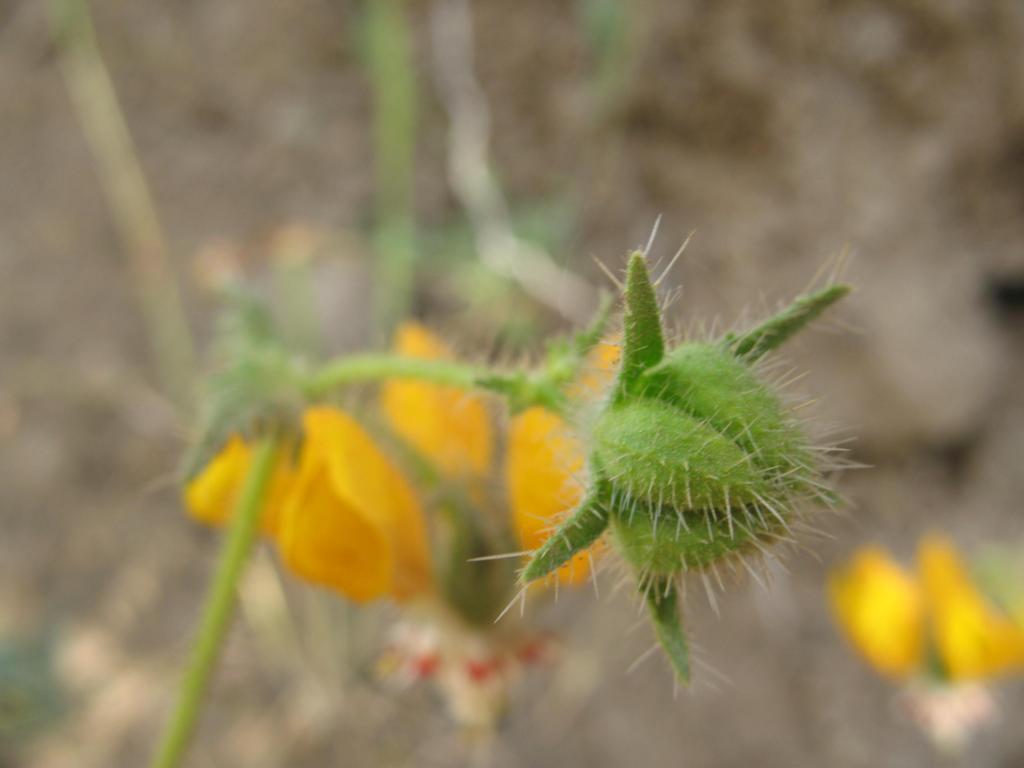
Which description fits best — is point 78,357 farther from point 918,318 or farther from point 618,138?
point 918,318

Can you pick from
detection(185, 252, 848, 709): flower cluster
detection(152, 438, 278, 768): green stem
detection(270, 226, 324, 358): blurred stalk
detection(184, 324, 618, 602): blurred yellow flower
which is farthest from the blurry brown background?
detection(152, 438, 278, 768): green stem

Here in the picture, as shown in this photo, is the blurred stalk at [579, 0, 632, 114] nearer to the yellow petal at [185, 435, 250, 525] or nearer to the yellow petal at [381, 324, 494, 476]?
the yellow petal at [381, 324, 494, 476]

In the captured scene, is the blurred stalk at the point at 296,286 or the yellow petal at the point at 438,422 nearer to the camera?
the yellow petal at the point at 438,422

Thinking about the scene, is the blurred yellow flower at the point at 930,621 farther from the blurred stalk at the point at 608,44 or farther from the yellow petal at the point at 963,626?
the blurred stalk at the point at 608,44

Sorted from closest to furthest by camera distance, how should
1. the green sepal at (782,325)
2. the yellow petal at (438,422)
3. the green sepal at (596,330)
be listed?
the green sepal at (782,325), the green sepal at (596,330), the yellow petal at (438,422)

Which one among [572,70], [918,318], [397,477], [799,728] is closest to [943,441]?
[918,318]

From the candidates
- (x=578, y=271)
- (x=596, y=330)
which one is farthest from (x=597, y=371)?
(x=578, y=271)

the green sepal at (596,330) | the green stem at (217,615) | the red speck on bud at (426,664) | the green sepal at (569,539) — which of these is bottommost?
the red speck on bud at (426,664)

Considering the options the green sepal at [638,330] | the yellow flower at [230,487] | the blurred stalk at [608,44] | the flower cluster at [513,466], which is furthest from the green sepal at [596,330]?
the blurred stalk at [608,44]
